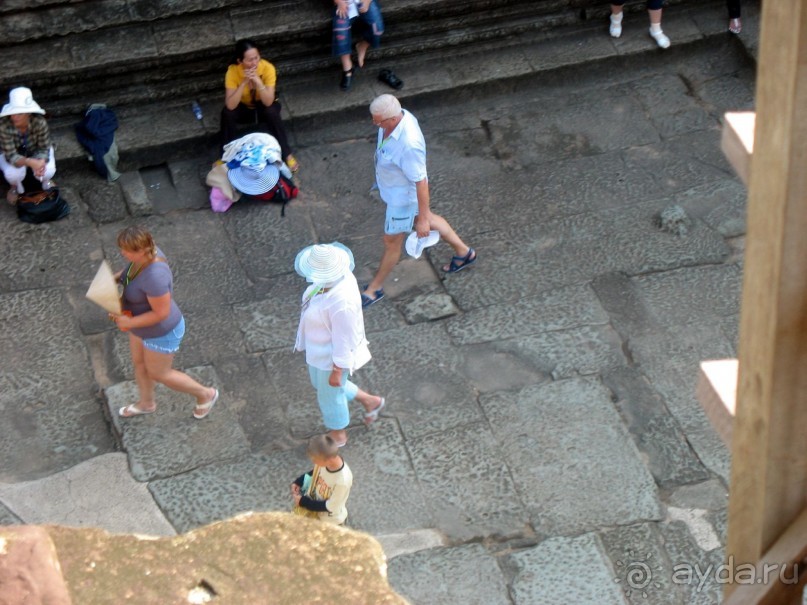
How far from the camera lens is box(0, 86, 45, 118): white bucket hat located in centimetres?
765

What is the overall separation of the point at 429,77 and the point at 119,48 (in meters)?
2.35

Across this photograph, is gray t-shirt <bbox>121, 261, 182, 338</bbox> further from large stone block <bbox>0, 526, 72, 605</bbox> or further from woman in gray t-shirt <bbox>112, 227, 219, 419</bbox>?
large stone block <bbox>0, 526, 72, 605</bbox>

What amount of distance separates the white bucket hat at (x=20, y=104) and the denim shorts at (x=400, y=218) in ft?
8.36

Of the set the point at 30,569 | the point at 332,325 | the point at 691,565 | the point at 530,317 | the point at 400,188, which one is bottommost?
the point at 691,565

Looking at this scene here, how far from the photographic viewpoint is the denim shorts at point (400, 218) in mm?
7039

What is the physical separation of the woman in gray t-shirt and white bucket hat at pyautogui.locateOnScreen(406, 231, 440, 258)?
4.87ft

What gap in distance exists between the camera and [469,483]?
614 centimetres

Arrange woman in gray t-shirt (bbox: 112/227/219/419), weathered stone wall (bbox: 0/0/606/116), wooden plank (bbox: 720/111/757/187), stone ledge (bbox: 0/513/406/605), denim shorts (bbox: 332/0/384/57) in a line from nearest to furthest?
wooden plank (bbox: 720/111/757/187) → stone ledge (bbox: 0/513/406/605) → woman in gray t-shirt (bbox: 112/227/219/419) → weathered stone wall (bbox: 0/0/606/116) → denim shorts (bbox: 332/0/384/57)

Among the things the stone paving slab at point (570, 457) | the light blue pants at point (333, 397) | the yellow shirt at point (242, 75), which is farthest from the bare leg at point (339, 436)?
the yellow shirt at point (242, 75)

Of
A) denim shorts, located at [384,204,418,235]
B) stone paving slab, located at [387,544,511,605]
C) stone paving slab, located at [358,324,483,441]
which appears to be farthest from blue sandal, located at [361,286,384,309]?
stone paving slab, located at [387,544,511,605]

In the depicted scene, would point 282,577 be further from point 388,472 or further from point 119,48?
point 119,48

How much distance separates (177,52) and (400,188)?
250 cm

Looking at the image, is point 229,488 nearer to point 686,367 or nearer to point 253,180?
point 253,180

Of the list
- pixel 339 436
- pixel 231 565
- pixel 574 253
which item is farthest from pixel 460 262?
pixel 231 565
